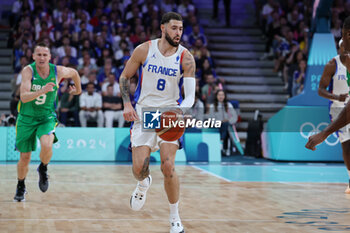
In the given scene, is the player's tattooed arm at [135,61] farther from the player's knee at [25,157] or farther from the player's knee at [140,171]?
the player's knee at [25,157]

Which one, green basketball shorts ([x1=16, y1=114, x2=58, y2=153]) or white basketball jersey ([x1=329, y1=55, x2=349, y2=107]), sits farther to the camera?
white basketball jersey ([x1=329, y1=55, x2=349, y2=107])

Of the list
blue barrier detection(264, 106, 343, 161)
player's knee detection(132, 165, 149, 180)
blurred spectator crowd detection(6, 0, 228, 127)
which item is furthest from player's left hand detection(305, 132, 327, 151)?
blurred spectator crowd detection(6, 0, 228, 127)

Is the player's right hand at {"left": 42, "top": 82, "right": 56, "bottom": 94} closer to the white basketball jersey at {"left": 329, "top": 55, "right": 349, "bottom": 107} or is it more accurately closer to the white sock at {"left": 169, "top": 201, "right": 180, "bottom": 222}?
the white sock at {"left": 169, "top": 201, "right": 180, "bottom": 222}

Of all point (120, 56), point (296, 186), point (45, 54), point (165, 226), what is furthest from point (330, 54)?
point (165, 226)

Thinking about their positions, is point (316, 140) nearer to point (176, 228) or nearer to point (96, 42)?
point (176, 228)

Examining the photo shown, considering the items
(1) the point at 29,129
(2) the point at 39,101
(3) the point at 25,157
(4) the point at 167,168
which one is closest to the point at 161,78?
(4) the point at 167,168

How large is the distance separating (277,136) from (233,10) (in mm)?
8726

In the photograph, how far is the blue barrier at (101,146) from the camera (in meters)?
13.2

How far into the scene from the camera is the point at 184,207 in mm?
6980

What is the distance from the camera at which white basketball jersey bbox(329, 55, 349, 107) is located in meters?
8.05

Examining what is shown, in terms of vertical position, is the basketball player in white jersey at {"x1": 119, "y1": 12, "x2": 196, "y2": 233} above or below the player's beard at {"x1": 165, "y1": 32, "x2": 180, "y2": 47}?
below

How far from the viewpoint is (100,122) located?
14.6 metres

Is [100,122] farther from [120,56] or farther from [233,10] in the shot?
[233,10]

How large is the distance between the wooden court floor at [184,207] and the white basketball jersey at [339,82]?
1452 mm
